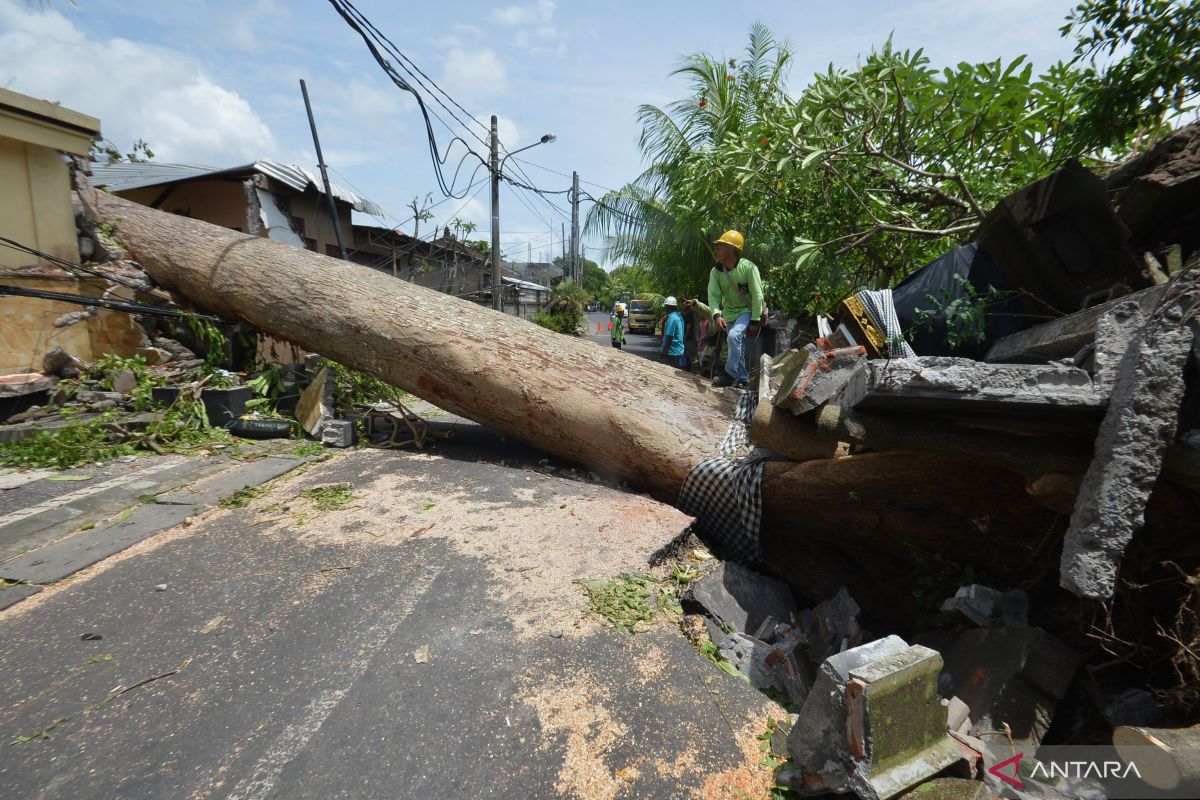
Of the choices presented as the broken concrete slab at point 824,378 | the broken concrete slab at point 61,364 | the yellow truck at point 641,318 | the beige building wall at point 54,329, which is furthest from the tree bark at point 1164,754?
the yellow truck at point 641,318

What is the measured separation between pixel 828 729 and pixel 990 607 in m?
1.24

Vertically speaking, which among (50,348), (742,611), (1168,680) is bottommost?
(742,611)

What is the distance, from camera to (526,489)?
157 inches

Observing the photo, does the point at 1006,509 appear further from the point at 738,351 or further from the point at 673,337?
the point at 673,337

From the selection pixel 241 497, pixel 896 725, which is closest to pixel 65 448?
pixel 241 497

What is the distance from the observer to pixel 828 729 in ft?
5.44

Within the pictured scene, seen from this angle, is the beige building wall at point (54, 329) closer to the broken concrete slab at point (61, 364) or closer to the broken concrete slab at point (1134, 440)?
the broken concrete slab at point (61, 364)

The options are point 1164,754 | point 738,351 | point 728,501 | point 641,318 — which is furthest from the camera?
point 641,318

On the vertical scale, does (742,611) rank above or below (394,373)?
below

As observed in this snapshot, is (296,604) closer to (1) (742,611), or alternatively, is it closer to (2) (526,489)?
(2) (526,489)

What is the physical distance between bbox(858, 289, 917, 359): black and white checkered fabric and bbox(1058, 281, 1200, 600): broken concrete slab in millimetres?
1017

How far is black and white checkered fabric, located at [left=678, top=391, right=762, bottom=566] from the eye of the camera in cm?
335

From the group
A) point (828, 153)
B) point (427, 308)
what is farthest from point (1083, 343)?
point (427, 308)

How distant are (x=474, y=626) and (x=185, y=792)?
1034 millimetres
